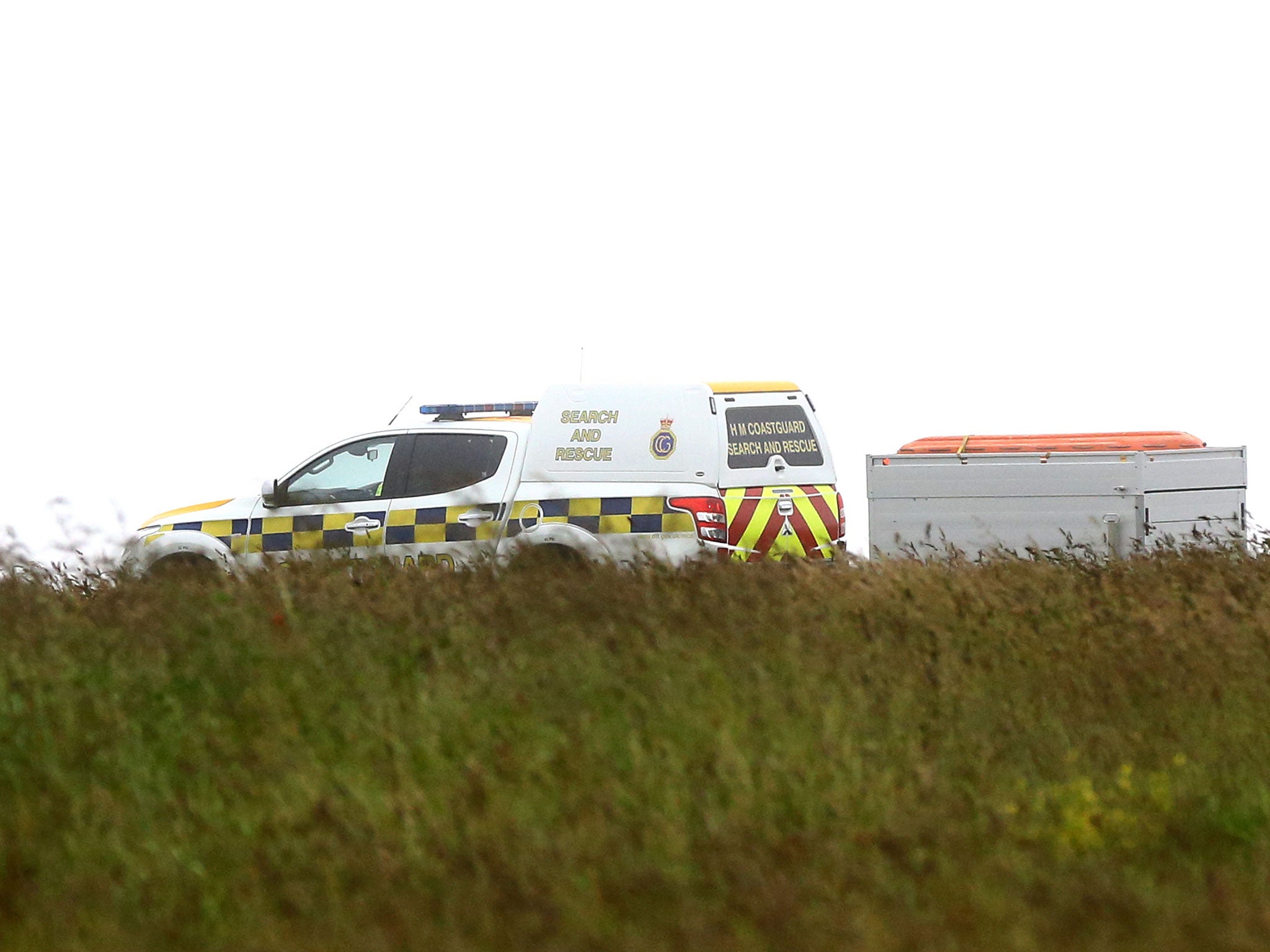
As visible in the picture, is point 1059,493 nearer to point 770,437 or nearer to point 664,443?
point 770,437

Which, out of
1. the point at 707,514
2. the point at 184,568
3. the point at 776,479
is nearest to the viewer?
the point at 184,568

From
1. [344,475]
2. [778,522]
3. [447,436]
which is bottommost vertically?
[778,522]

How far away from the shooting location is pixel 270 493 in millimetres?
12852

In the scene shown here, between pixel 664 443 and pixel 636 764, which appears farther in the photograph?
pixel 664 443

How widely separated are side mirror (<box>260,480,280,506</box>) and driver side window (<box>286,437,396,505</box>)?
9cm

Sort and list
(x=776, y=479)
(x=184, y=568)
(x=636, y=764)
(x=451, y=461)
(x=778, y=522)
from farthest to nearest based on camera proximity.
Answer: (x=451, y=461) < (x=776, y=479) < (x=778, y=522) < (x=184, y=568) < (x=636, y=764)

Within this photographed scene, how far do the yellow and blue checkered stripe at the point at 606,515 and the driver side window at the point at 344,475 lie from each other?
1.34m

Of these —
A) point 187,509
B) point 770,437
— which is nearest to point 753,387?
point 770,437

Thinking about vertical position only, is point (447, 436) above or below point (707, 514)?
above

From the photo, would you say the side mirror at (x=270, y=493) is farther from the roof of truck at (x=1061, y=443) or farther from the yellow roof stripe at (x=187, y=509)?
the roof of truck at (x=1061, y=443)

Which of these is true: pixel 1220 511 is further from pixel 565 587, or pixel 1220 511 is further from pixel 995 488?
pixel 565 587

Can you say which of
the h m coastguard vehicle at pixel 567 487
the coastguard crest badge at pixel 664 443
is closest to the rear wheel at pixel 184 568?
the h m coastguard vehicle at pixel 567 487

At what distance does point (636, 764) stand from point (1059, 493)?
8681mm

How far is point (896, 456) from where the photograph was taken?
1422cm
